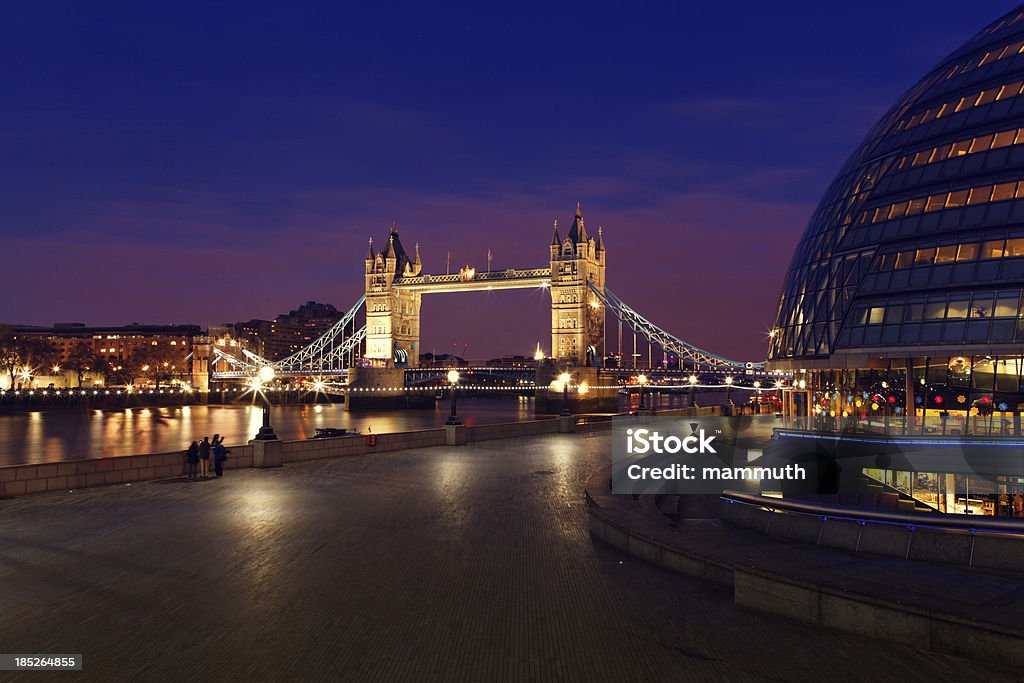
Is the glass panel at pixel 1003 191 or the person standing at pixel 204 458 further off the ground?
the glass panel at pixel 1003 191

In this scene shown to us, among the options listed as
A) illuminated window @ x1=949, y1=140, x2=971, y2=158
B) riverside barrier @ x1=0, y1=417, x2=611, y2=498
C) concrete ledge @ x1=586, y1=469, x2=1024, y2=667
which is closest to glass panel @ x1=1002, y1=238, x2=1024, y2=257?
illuminated window @ x1=949, y1=140, x2=971, y2=158

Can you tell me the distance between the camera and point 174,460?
1067 inches

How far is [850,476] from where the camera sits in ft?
96.9

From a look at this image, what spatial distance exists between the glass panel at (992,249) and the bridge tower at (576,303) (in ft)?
355

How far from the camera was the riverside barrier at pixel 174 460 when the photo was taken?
75.3 ft

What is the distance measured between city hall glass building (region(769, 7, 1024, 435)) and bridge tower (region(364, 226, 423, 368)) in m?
126

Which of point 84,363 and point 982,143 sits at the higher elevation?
point 982,143

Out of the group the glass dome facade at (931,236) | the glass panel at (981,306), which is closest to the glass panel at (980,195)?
the glass dome facade at (931,236)

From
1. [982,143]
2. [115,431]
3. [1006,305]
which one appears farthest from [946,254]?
[115,431]

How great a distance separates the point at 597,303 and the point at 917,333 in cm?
12034

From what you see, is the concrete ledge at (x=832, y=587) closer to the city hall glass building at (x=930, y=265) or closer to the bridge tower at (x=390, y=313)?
the city hall glass building at (x=930, y=265)

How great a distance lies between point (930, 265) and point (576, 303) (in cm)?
11324

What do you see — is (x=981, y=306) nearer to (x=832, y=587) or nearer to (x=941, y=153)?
(x=941, y=153)

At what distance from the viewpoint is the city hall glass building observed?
3322 cm
